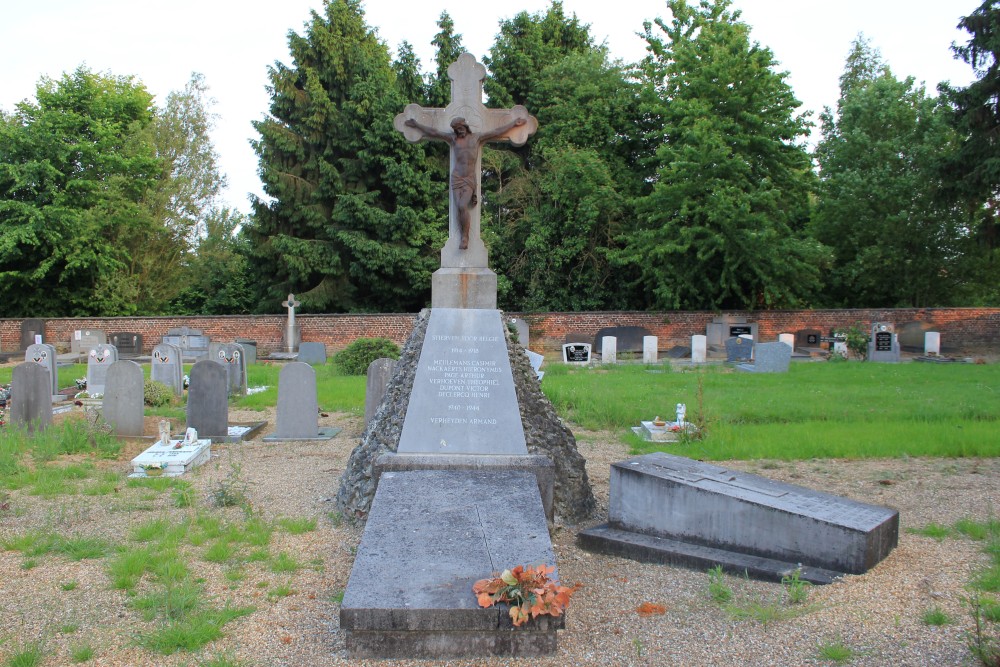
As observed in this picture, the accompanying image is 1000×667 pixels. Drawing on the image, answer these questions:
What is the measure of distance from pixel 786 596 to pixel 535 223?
961 inches

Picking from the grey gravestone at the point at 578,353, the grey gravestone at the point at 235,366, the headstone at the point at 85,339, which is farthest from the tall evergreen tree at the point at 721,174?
the headstone at the point at 85,339

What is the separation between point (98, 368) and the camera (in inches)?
520

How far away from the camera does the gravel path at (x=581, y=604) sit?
3.67 m

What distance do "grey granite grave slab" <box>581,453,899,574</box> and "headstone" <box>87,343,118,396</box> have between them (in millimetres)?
10709

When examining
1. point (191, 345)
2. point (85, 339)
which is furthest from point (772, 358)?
point (85, 339)

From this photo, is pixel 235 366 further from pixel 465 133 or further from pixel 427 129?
pixel 465 133

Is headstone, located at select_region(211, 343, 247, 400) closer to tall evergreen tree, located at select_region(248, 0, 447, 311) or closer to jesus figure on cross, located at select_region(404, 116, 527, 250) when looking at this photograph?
jesus figure on cross, located at select_region(404, 116, 527, 250)

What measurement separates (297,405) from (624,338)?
53.3 ft

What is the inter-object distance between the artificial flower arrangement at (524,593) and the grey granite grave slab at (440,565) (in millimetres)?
61

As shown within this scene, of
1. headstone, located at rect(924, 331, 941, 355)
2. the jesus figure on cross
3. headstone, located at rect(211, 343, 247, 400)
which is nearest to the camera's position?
the jesus figure on cross

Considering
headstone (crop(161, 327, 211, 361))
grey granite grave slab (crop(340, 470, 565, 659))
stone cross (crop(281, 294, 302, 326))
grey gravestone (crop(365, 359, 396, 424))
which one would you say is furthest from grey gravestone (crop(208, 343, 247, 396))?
stone cross (crop(281, 294, 302, 326))

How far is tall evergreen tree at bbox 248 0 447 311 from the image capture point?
27.8 m

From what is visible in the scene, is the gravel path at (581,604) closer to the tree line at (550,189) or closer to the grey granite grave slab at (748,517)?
the grey granite grave slab at (748,517)

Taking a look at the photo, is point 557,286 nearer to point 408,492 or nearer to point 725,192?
point 725,192
